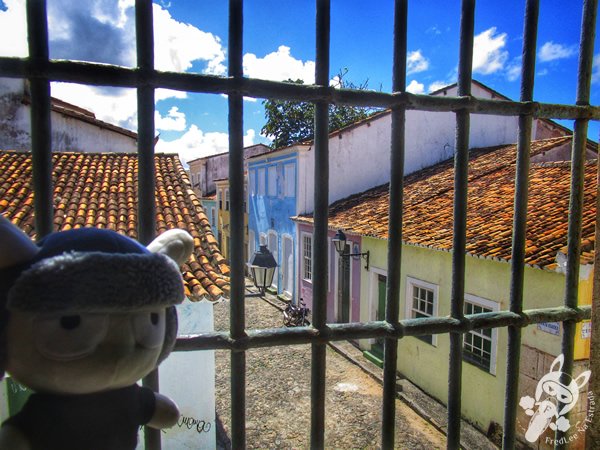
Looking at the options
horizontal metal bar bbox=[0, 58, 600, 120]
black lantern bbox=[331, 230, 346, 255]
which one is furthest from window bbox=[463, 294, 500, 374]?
horizontal metal bar bbox=[0, 58, 600, 120]

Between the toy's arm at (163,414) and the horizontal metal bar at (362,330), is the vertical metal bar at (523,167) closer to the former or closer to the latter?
the horizontal metal bar at (362,330)

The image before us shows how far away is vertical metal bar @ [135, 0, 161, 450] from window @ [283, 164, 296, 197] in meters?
13.7

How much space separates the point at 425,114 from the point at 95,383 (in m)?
13.4

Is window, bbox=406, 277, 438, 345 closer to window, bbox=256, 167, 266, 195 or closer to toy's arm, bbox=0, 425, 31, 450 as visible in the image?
toy's arm, bbox=0, 425, 31, 450

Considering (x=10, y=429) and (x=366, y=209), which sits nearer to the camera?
(x=10, y=429)

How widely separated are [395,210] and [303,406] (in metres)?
7.89

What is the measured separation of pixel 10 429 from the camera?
0.88 m

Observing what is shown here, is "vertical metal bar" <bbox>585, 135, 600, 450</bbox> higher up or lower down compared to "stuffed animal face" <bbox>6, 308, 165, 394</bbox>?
lower down

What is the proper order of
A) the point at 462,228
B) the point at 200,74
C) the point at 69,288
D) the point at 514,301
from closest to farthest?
the point at 69,288 → the point at 200,74 → the point at 462,228 → the point at 514,301

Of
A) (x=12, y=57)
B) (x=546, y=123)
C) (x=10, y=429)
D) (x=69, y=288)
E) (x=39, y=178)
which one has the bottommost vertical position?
(x=10, y=429)

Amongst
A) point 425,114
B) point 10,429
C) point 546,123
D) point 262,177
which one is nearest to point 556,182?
point 425,114

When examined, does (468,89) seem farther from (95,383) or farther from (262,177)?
(262,177)

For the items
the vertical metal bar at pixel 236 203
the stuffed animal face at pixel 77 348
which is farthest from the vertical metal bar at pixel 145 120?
the stuffed animal face at pixel 77 348

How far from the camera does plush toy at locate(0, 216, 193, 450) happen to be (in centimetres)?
81
